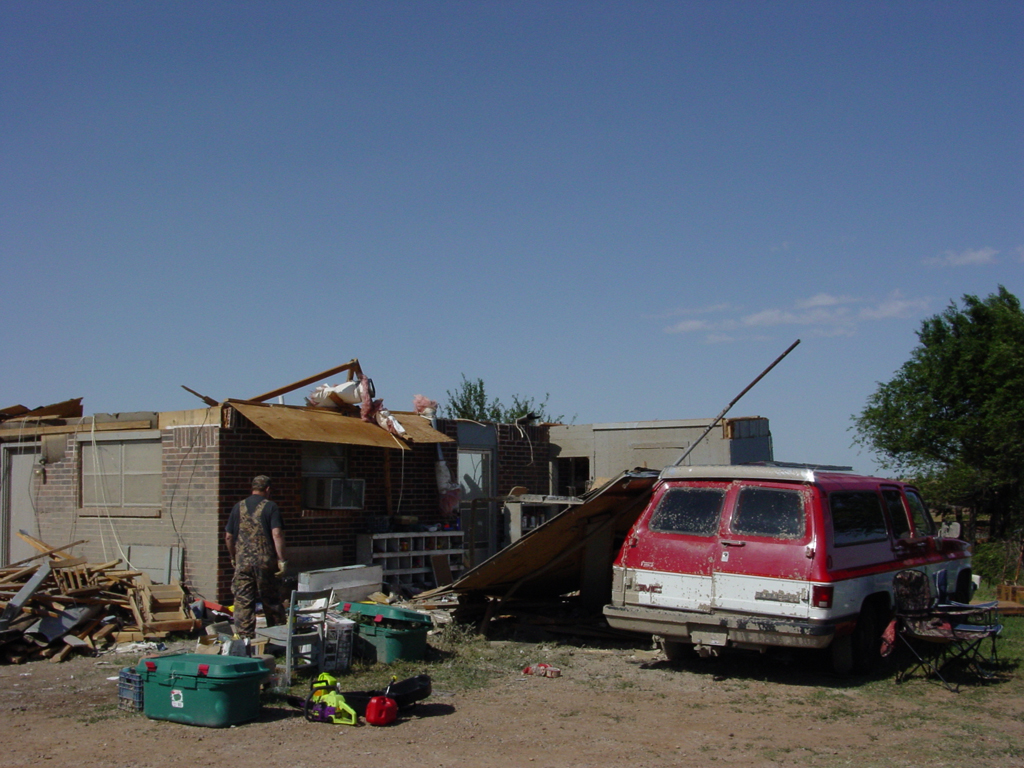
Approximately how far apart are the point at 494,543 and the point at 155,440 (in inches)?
216

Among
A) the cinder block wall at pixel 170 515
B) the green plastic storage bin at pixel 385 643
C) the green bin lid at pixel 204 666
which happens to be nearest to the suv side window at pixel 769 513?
the green plastic storage bin at pixel 385 643

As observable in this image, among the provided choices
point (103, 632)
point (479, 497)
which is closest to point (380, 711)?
point (103, 632)

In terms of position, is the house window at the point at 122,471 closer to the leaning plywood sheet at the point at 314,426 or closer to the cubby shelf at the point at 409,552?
the leaning plywood sheet at the point at 314,426

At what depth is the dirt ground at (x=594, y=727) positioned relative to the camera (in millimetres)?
6031

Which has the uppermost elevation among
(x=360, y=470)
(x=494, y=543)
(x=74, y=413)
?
(x=74, y=413)

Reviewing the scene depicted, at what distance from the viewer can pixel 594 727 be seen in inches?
269

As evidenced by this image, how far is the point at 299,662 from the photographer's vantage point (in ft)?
26.7

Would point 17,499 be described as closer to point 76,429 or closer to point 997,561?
point 76,429

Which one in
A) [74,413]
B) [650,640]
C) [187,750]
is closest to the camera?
[187,750]

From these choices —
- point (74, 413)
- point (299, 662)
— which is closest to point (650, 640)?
point (299, 662)

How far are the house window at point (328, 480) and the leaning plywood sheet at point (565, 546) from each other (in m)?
3.01

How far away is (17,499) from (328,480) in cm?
473

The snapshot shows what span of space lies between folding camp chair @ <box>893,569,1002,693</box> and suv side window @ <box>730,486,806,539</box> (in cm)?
125

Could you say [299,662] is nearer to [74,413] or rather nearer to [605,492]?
[605,492]
